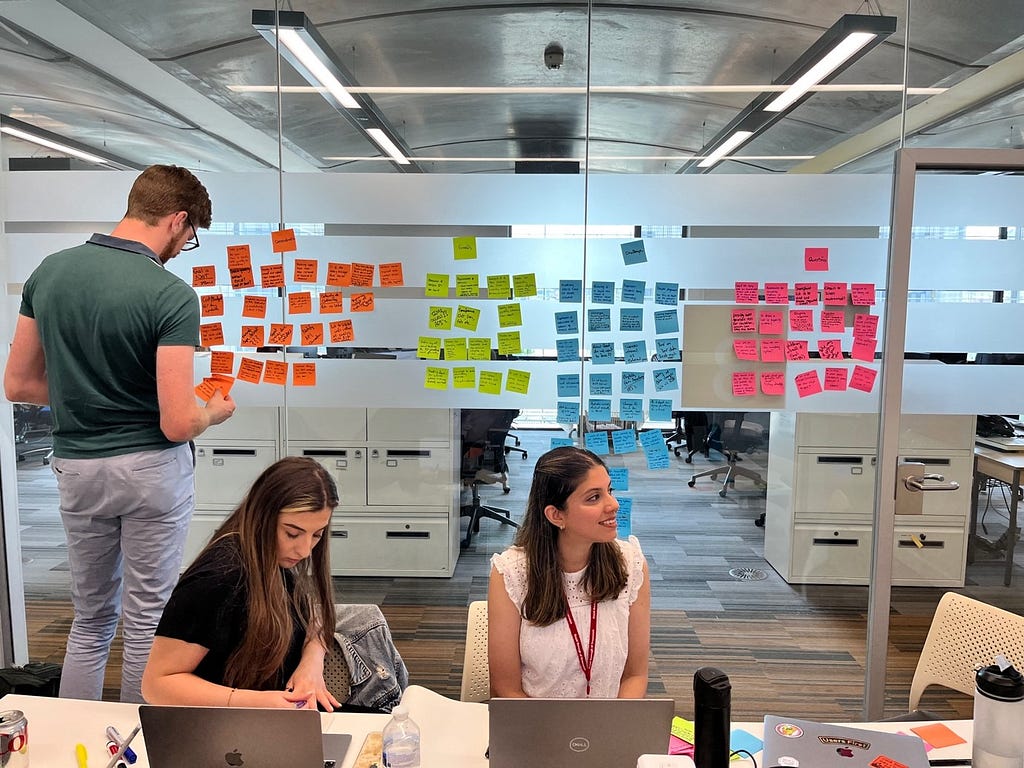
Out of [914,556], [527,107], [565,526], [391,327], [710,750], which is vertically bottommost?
[914,556]

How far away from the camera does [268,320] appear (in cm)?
265

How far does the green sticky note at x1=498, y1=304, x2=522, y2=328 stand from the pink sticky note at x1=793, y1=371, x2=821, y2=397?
104 centimetres

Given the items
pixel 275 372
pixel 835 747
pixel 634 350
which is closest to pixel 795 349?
pixel 634 350

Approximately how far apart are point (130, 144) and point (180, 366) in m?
1.22

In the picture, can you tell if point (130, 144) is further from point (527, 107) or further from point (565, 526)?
point (565, 526)

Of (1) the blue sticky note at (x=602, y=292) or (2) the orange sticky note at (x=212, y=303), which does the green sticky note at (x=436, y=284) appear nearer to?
(1) the blue sticky note at (x=602, y=292)

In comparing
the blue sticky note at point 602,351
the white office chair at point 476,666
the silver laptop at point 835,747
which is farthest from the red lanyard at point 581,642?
the blue sticky note at point 602,351

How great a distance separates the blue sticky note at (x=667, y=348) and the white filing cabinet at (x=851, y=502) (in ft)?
1.47

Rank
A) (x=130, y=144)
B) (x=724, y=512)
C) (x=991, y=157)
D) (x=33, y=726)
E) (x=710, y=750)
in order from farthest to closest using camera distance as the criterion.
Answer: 1. (x=724, y=512)
2. (x=130, y=144)
3. (x=991, y=157)
4. (x=33, y=726)
5. (x=710, y=750)

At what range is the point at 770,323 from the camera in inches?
103

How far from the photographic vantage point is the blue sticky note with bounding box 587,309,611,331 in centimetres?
260

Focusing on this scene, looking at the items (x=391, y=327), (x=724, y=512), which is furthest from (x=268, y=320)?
(x=724, y=512)

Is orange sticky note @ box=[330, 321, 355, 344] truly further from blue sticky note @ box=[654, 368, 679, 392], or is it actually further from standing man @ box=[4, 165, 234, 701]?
blue sticky note @ box=[654, 368, 679, 392]

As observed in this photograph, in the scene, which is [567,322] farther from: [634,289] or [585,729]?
[585,729]
